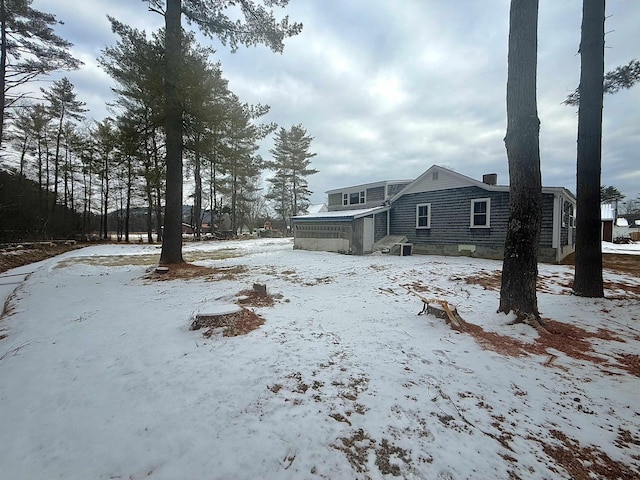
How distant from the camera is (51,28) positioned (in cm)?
1192

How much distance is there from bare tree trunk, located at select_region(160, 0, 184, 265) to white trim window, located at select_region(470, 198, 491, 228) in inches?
501

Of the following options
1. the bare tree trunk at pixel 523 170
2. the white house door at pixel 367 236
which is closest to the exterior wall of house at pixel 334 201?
the white house door at pixel 367 236

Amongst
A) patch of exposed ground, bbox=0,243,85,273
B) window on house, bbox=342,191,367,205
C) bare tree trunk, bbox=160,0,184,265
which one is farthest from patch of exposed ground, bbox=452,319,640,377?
window on house, bbox=342,191,367,205

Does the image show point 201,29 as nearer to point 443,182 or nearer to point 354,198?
point 443,182

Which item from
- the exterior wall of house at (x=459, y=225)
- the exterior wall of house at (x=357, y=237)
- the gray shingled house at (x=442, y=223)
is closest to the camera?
the exterior wall of house at (x=459, y=225)

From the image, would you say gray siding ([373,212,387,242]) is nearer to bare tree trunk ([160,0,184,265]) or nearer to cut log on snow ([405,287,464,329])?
bare tree trunk ([160,0,184,265])

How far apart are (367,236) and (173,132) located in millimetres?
10206

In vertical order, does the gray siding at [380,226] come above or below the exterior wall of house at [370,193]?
below

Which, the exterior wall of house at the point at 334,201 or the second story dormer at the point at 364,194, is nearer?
the second story dormer at the point at 364,194

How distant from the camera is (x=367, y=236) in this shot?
586 inches

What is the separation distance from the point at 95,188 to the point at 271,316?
32.2m

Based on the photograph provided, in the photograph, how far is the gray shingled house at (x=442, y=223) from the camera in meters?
11.7

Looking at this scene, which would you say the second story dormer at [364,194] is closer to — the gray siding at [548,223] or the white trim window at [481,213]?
the white trim window at [481,213]

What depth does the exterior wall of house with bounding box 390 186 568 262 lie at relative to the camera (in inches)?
448
